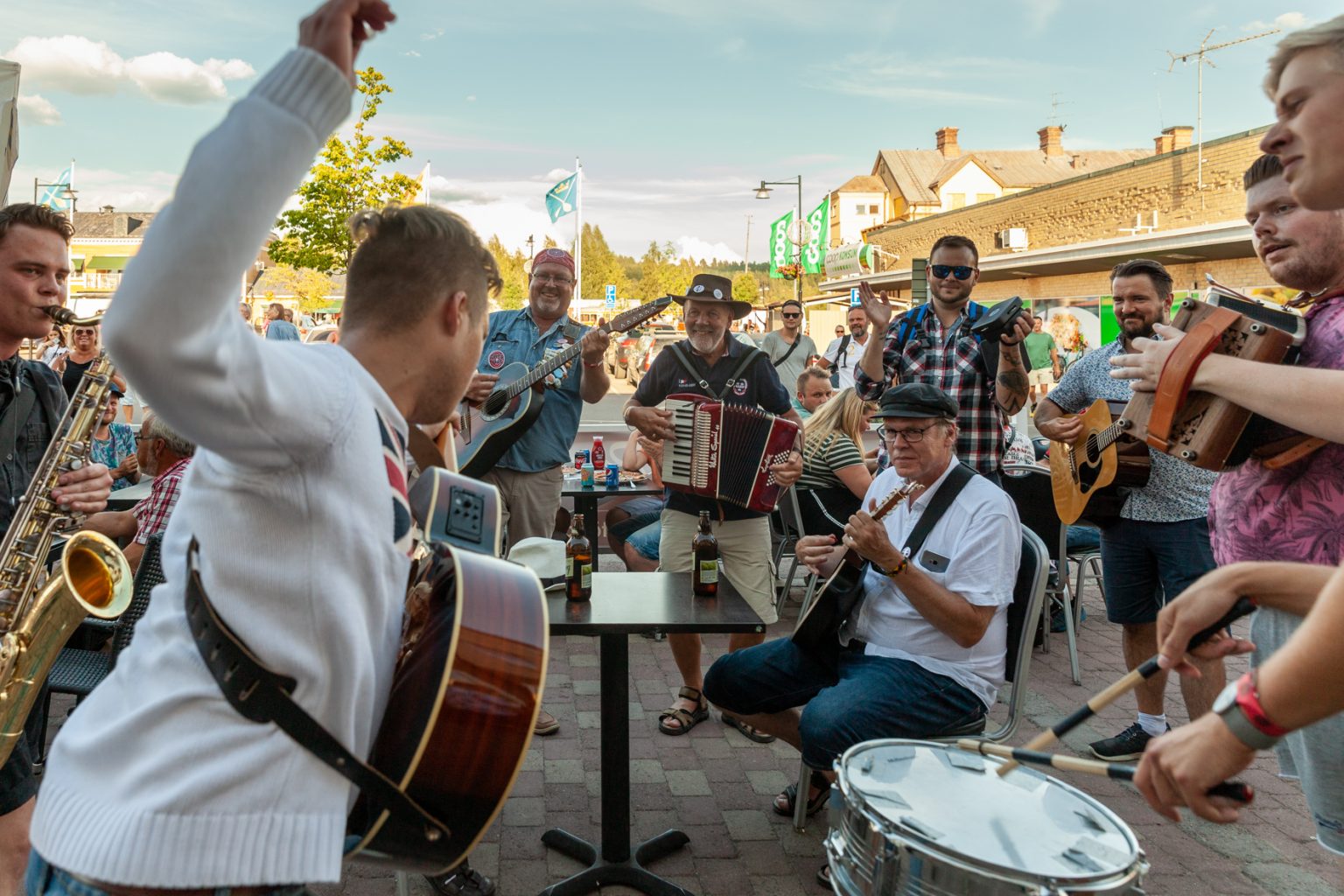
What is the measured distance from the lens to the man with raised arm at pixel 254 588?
110 cm

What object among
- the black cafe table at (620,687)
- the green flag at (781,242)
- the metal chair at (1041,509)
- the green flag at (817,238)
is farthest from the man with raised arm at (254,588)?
the green flag at (781,242)

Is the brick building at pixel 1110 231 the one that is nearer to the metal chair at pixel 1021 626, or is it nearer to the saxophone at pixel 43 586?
the metal chair at pixel 1021 626

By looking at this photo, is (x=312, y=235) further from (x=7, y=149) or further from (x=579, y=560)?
(x=579, y=560)

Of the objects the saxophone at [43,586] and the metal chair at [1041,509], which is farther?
the metal chair at [1041,509]

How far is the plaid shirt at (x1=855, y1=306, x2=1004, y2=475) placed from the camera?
16.6 ft

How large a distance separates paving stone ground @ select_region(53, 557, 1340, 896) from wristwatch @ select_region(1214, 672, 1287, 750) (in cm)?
240

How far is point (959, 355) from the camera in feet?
16.8

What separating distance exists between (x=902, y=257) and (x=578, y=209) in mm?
15295

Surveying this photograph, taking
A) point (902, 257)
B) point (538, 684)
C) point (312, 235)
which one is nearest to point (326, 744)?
point (538, 684)

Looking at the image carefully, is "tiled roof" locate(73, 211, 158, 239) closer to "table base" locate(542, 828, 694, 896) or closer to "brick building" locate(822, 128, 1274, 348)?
"brick building" locate(822, 128, 1274, 348)

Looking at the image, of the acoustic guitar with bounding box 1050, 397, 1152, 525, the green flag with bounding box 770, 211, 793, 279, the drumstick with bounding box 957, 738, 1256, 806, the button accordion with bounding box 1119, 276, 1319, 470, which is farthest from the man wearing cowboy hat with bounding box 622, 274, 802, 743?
the green flag with bounding box 770, 211, 793, 279

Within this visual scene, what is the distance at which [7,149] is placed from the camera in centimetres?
482

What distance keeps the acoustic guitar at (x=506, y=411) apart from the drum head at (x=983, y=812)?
3189 mm

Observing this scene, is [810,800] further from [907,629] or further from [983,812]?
[983,812]
